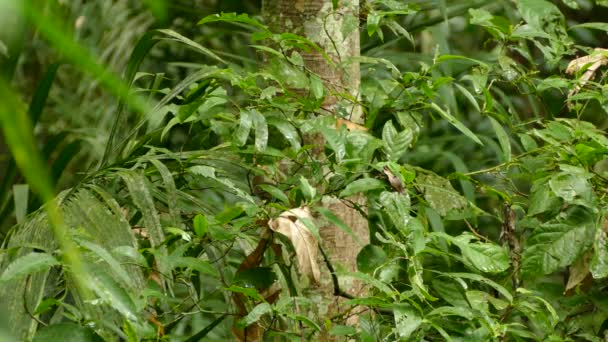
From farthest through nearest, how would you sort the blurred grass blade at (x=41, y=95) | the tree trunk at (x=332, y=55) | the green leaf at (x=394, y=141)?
the blurred grass blade at (x=41, y=95)
the tree trunk at (x=332, y=55)
the green leaf at (x=394, y=141)

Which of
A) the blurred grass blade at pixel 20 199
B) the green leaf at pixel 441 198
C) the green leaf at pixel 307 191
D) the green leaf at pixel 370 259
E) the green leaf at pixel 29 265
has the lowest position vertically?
the blurred grass blade at pixel 20 199

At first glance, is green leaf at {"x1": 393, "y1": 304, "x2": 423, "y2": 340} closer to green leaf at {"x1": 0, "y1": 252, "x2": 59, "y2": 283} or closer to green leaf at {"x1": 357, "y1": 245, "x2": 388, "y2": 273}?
green leaf at {"x1": 357, "y1": 245, "x2": 388, "y2": 273}

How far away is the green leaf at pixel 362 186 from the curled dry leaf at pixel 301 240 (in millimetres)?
94

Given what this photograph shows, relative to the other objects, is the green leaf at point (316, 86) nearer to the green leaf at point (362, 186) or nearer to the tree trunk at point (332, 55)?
the tree trunk at point (332, 55)

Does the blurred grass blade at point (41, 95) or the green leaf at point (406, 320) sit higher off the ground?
the blurred grass blade at point (41, 95)

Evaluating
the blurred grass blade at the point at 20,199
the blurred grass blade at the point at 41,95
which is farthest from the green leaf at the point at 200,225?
the blurred grass blade at the point at 20,199

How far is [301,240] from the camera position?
1.22 meters

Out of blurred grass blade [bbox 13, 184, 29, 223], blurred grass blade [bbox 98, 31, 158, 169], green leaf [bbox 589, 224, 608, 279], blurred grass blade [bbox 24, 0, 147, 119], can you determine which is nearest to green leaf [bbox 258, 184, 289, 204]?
blurred grass blade [bbox 98, 31, 158, 169]

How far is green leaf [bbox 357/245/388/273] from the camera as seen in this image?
1360mm

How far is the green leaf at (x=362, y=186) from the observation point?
130 cm

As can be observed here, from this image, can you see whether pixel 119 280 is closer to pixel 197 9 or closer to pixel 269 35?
pixel 269 35

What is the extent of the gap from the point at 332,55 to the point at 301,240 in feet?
1.44

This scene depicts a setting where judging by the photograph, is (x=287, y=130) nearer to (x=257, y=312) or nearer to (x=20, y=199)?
(x=257, y=312)

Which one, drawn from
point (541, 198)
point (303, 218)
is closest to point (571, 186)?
point (541, 198)
